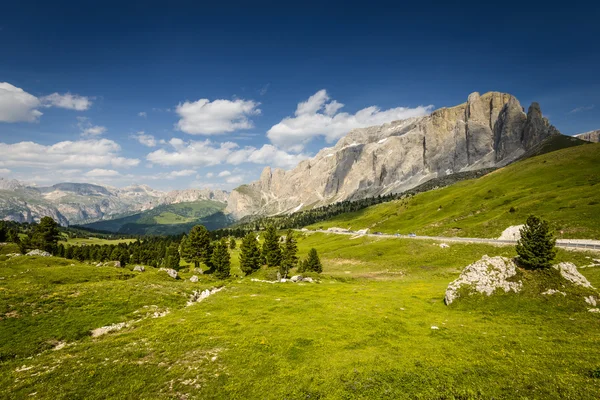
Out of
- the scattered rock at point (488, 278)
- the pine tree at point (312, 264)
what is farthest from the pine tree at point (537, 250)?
the pine tree at point (312, 264)

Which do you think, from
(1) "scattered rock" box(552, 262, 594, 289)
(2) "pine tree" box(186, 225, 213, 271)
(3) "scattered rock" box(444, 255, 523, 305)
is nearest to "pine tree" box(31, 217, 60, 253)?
(2) "pine tree" box(186, 225, 213, 271)

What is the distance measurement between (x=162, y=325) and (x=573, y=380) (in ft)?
105

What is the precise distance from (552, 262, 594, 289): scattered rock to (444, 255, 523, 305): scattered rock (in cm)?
417

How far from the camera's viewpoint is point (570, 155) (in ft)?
497

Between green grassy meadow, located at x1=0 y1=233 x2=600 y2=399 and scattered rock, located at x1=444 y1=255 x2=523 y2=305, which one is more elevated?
scattered rock, located at x1=444 y1=255 x2=523 y2=305

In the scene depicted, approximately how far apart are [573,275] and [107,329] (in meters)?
49.2

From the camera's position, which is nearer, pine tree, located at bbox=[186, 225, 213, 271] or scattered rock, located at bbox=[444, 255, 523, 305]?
scattered rock, located at bbox=[444, 255, 523, 305]

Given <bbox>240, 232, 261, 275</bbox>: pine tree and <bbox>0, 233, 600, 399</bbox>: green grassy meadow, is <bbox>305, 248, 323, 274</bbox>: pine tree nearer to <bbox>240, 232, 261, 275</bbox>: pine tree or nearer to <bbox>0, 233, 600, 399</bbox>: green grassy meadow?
<bbox>240, 232, 261, 275</bbox>: pine tree

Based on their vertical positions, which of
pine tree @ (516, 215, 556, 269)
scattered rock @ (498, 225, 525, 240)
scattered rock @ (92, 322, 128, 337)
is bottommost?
scattered rock @ (92, 322, 128, 337)

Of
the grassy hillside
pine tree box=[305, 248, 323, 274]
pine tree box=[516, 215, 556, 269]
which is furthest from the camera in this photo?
pine tree box=[305, 248, 323, 274]

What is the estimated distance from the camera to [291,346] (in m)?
22.3

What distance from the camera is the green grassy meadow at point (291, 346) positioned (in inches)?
636

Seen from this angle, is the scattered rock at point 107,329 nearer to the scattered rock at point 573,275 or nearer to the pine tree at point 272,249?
the scattered rock at point 573,275

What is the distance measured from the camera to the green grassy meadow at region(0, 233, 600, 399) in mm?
16156
